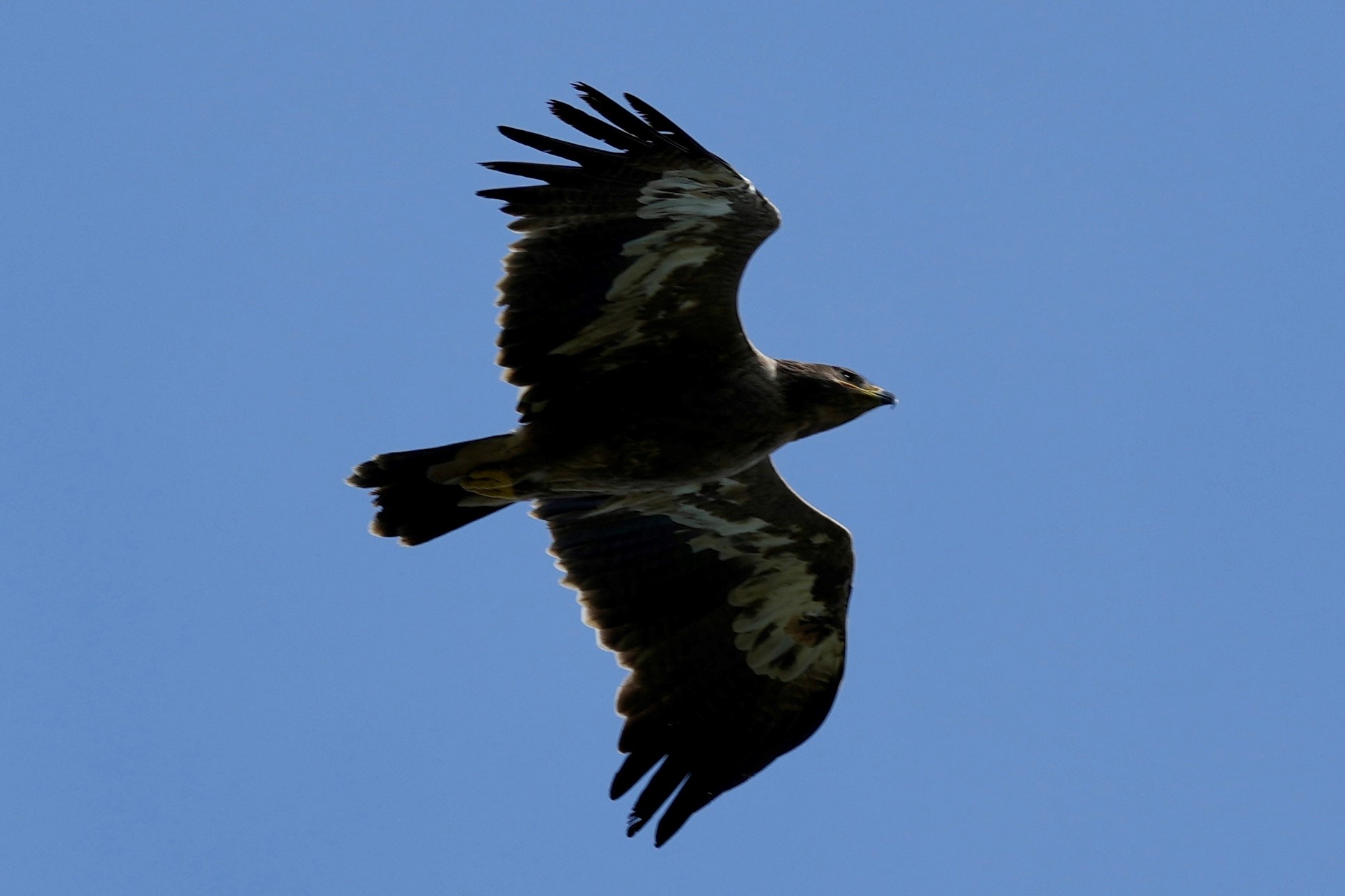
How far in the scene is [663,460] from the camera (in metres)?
10.5

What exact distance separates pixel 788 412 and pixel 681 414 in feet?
2.12

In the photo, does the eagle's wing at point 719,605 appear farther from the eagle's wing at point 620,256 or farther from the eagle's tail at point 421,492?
the eagle's wing at point 620,256

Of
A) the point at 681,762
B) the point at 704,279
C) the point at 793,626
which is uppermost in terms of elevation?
the point at 704,279

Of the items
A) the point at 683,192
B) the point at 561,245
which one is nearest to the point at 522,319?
the point at 561,245

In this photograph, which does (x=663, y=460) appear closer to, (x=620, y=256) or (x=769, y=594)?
(x=620, y=256)

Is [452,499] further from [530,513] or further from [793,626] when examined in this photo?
[793,626]

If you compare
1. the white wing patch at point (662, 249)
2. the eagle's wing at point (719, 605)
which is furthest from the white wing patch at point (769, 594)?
the white wing patch at point (662, 249)

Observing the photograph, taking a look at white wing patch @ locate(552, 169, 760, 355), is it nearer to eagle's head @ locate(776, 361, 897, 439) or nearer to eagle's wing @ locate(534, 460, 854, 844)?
eagle's head @ locate(776, 361, 897, 439)

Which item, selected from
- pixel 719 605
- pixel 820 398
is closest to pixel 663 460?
pixel 820 398

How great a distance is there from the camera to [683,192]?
977 cm

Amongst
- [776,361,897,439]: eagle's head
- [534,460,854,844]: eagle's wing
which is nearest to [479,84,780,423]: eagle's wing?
[776,361,897,439]: eagle's head

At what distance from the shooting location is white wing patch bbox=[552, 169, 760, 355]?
9.73 m

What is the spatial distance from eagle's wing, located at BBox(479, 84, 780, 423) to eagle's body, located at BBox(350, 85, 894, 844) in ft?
0.04

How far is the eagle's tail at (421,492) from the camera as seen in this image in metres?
10.6
